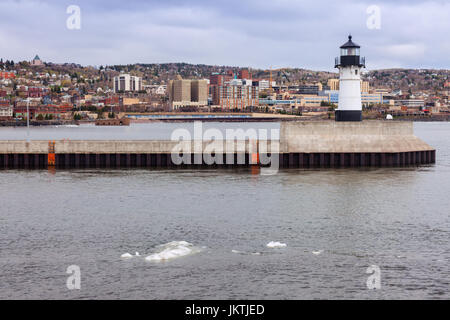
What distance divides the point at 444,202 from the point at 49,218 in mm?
24209

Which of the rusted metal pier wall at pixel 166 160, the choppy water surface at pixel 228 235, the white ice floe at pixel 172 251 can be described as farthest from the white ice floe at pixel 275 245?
the rusted metal pier wall at pixel 166 160

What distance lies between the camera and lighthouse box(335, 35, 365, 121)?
187 feet

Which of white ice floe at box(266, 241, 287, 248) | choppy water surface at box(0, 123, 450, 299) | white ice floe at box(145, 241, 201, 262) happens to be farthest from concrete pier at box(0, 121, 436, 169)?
white ice floe at box(145, 241, 201, 262)

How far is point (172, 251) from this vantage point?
2670cm

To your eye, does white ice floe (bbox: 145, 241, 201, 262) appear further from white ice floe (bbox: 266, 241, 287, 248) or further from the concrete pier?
the concrete pier

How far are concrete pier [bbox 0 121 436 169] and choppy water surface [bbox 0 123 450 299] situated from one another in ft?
20.9

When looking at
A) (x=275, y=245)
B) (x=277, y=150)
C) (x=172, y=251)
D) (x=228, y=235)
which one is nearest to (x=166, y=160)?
(x=277, y=150)

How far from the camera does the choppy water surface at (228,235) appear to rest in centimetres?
2284

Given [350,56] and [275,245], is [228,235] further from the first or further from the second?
[350,56]

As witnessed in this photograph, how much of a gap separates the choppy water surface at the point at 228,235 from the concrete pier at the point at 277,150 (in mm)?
6367

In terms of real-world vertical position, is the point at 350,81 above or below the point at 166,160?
above

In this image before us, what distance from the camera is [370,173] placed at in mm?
53188

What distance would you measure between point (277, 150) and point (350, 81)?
914cm
